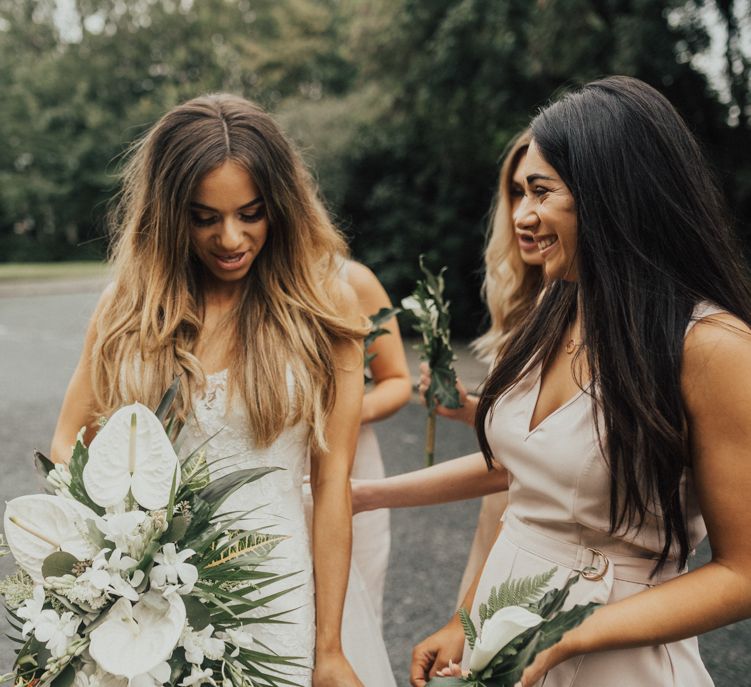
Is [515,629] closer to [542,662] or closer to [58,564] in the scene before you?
[542,662]

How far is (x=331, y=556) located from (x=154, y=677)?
0.71 metres

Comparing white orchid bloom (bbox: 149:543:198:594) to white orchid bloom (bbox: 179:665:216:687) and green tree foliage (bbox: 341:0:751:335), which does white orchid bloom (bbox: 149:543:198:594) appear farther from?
green tree foliage (bbox: 341:0:751:335)

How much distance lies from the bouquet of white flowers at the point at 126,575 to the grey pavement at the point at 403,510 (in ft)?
2.67

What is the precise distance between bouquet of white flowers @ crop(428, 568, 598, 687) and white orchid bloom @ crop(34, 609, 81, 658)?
625 mm

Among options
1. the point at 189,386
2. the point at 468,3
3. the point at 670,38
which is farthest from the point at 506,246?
the point at 468,3

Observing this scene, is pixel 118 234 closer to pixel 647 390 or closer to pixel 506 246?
pixel 506 246

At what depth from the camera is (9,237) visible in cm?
3691

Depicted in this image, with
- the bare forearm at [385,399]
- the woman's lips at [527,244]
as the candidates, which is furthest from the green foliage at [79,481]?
the woman's lips at [527,244]

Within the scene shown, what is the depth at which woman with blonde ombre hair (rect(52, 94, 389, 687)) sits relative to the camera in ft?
6.24

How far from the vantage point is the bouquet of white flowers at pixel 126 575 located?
123 cm

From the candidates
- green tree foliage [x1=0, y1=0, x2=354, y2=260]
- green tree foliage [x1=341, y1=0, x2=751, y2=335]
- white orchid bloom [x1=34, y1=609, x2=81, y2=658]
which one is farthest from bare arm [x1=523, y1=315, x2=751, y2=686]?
green tree foliage [x1=0, y1=0, x2=354, y2=260]

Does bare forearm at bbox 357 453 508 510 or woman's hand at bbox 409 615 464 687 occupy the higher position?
bare forearm at bbox 357 453 508 510

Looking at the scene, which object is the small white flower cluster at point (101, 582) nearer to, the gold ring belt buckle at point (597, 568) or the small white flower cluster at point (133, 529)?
the small white flower cluster at point (133, 529)

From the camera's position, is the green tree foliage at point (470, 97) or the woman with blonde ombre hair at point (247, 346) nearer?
the woman with blonde ombre hair at point (247, 346)
